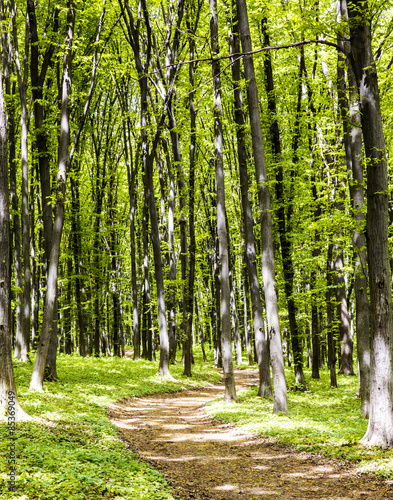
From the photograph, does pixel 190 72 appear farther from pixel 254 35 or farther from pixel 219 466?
pixel 219 466

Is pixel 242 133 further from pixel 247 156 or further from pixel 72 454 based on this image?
pixel 72 454

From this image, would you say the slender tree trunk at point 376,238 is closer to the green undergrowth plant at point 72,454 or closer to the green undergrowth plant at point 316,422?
the green undergrowth plant at point 316,422

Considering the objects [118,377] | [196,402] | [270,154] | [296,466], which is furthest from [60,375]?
[270,154]

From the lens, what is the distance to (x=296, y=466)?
6691mm

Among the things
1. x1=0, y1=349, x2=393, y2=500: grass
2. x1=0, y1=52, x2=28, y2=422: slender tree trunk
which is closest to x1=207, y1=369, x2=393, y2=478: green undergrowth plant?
x1=0, y1=349, x2=393, y2=500: grass

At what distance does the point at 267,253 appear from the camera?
10.4 m

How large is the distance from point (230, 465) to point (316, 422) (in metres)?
3.01

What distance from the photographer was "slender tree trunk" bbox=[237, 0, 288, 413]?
→ 9.91 m

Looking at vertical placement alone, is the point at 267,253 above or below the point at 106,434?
above

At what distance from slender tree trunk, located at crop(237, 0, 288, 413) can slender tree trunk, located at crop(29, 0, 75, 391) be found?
16.2 ft

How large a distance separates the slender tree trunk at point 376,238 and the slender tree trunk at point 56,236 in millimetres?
7829

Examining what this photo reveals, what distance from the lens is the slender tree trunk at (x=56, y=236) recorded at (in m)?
10.6

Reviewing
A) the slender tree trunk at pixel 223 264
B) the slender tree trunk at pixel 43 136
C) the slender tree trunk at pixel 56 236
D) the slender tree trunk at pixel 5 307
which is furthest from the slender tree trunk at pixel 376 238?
the slender tree trunk at pixel 43 136

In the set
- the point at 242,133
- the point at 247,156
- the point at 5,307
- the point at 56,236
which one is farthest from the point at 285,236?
the point at 5,307
